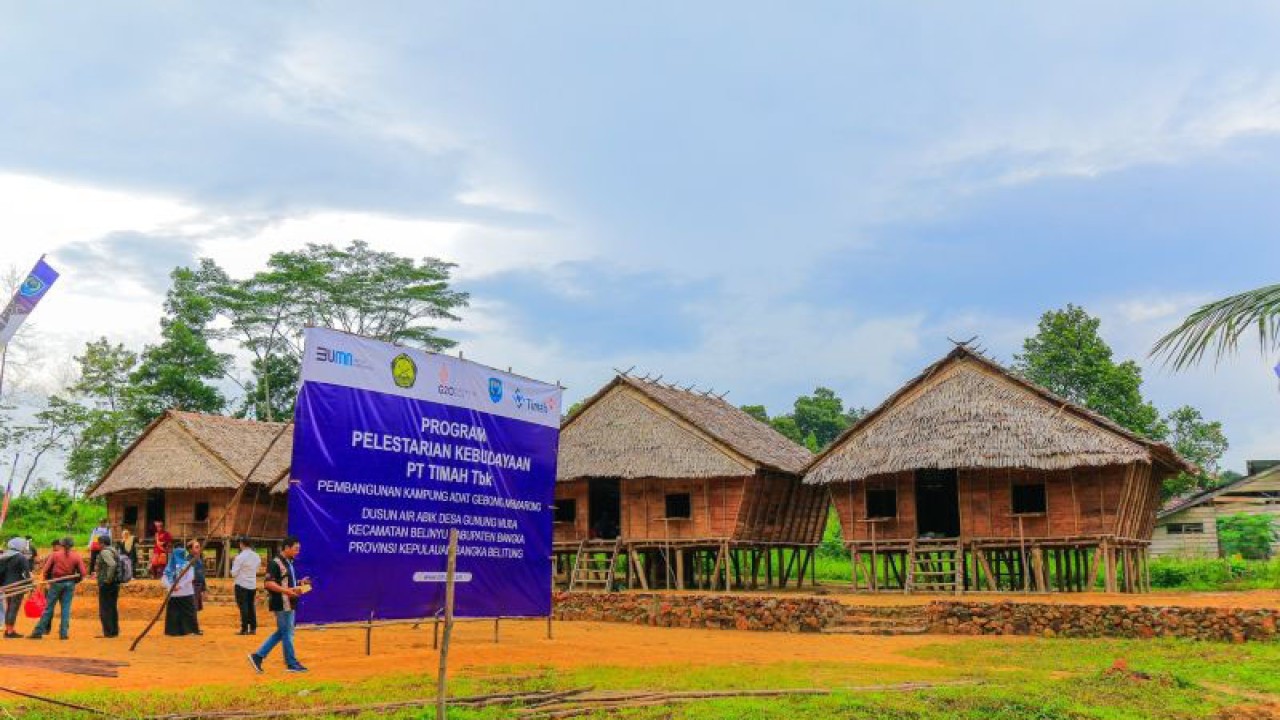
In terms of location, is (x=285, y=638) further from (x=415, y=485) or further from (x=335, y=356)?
(x=335, y=356)

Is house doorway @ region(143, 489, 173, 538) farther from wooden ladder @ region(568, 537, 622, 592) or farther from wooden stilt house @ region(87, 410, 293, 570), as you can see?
wooden ladder @ region(568, 537, 622, 592)

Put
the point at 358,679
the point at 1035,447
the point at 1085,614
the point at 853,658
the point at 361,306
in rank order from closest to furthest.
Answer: the point at 358,679 → the point at 853,658 → the point at 1085,614 → the point at 1035,447 → the point at 361,306

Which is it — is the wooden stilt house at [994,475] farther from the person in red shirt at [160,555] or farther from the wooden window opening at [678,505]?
the person in red shirt at [160,555]

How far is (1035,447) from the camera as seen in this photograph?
2147 centimetres

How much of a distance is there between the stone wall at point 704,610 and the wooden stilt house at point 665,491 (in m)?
3.64

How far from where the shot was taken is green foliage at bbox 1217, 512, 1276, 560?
3250 centimetres

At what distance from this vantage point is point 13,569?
48.8 ft

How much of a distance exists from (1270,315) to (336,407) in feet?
28.8

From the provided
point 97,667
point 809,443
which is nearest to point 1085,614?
point 97,667

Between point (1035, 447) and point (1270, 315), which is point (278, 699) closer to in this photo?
point (1270, 315)

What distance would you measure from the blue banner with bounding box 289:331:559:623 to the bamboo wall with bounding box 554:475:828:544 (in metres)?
11.5

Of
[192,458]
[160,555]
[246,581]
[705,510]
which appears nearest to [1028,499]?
[705,510]

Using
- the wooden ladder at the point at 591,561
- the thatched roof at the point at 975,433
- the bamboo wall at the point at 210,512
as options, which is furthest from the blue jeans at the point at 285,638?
the bamboo wall at the point at 210,512

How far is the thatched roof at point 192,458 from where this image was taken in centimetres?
3073
